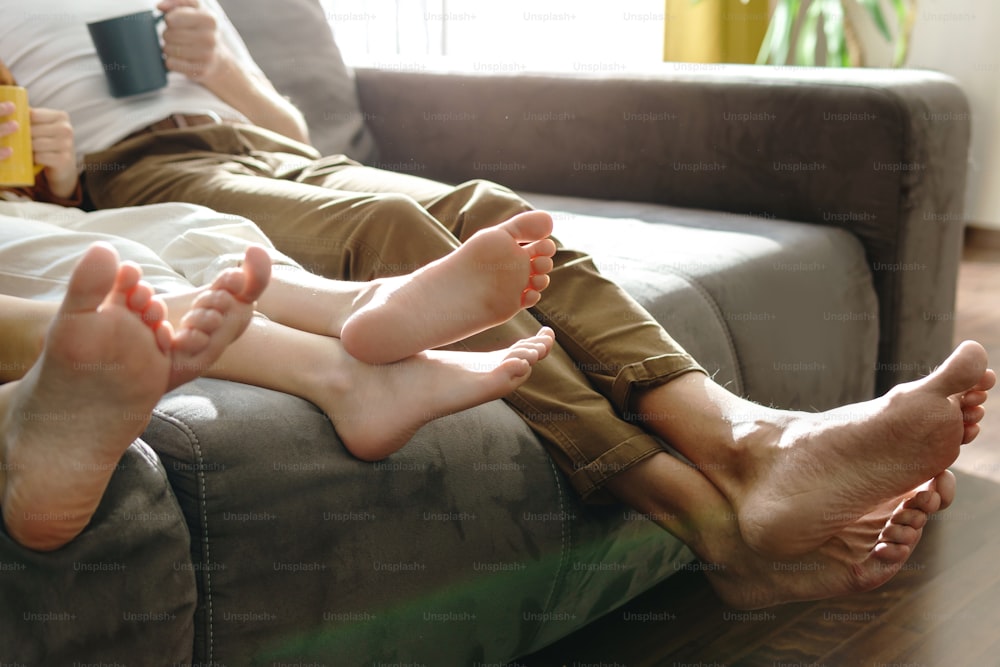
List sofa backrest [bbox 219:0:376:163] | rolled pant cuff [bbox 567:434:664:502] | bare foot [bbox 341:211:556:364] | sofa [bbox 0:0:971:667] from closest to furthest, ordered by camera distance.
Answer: sofa [bbox 0:0:971:667] < bare foot [bbox 341:211:556:364] < rolled pant cuff [bbox 567:434:664:502] < sofa backrest [bbox 219:0:376:163]

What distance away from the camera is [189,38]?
1.32 m

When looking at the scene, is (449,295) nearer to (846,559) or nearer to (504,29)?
(846,559)

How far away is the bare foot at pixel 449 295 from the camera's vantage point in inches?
33.7

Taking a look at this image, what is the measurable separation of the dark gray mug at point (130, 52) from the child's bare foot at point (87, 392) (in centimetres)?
64

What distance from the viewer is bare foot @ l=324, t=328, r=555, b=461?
2.73 feet

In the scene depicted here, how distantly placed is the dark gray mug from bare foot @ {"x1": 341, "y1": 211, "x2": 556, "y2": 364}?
0.55 meters

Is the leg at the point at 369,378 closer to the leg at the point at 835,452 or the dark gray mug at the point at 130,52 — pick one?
the leg at the point at 835,452

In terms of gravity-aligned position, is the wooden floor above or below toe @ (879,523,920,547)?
below

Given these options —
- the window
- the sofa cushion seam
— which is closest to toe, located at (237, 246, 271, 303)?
the sofa cushion seam

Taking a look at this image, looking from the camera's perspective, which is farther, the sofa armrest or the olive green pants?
the sofa armrest

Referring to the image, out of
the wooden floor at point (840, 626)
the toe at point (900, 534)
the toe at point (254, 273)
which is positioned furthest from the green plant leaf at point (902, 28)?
the toe at point (254, 273)

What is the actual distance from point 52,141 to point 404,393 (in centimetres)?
58

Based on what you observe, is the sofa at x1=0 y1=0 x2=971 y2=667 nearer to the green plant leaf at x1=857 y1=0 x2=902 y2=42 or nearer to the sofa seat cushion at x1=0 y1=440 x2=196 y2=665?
the sofa seat cushion at x1=0 y1=440 x2=196 y2=665

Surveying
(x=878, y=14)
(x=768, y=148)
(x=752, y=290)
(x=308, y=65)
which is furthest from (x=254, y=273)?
(x=878, y=14)
